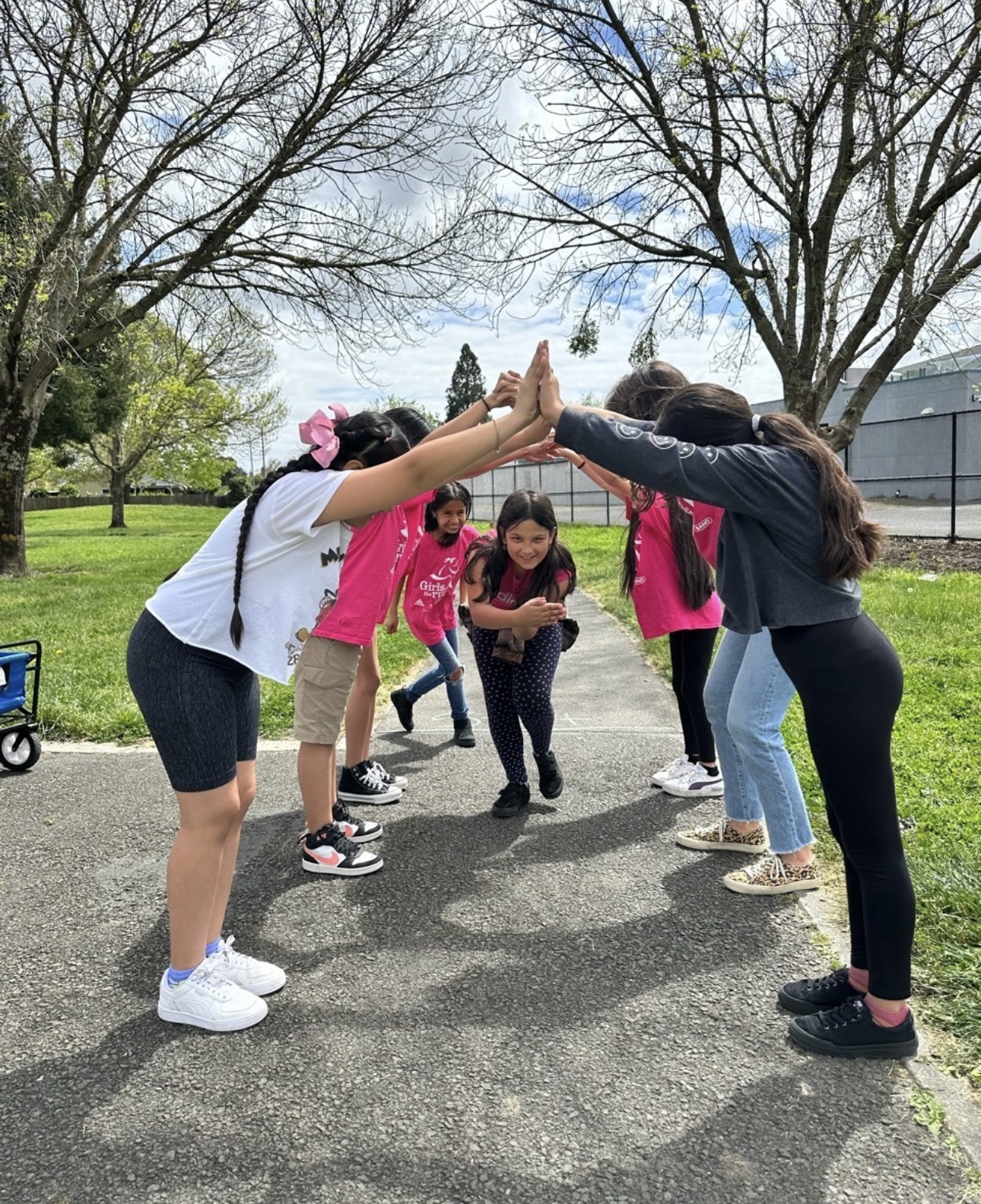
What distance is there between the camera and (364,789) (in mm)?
4621

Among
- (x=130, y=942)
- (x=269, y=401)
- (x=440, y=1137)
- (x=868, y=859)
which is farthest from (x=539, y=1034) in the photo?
(x=269, y=401)

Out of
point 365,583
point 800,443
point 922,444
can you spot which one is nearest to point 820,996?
point 800,443

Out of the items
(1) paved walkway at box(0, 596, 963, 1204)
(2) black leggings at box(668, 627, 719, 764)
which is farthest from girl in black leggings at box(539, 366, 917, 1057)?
(2) black leggings at box(668, 627, 719, 764)

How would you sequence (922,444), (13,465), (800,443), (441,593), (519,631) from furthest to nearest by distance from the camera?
(922,444) → (13,465) → (441,593) → (519,631) → (800,443)

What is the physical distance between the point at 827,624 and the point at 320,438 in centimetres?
153

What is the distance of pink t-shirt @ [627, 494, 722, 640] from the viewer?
4.33m

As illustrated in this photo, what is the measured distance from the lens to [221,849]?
2.63m

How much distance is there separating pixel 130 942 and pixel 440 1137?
5.11 ft

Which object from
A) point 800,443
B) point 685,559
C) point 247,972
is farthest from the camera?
point 685,559

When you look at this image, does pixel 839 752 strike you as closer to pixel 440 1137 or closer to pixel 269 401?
pixel 440 1137

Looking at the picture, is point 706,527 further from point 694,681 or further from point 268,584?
point 268,584

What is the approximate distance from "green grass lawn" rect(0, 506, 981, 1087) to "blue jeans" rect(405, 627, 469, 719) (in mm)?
947

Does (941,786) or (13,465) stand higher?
(13,465)

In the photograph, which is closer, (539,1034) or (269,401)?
(539,1034)
